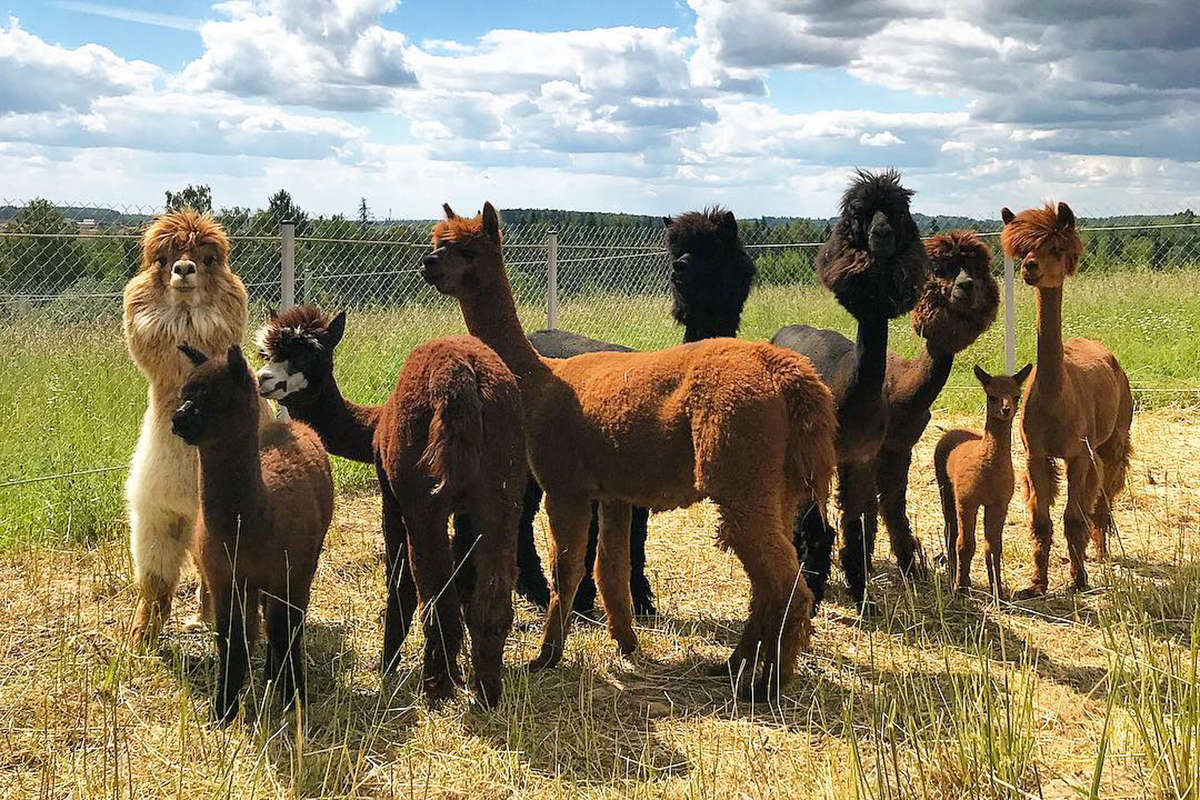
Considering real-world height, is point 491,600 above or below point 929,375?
below

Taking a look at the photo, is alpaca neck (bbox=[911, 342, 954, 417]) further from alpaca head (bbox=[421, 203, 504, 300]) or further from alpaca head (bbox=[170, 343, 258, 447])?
alpaca head (bbox=[170, 343, 258, 447])

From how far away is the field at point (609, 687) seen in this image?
3.72 metres

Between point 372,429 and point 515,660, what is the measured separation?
132cm

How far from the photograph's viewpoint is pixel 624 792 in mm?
3824

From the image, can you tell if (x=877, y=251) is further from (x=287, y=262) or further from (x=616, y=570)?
(x=287, y=262)

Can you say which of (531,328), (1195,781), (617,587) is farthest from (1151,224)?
(1195,781)

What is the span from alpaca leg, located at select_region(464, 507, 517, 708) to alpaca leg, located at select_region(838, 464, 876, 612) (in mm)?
2367

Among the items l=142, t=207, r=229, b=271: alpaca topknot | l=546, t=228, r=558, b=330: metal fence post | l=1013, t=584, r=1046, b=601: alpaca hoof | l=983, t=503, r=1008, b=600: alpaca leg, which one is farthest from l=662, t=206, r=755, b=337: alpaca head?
l=546, t=228, r=558, b=330: metal fence post

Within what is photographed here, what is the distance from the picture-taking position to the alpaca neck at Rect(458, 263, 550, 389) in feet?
17.3

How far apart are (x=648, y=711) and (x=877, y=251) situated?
2528 mm

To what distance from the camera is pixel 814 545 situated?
18.7 feet

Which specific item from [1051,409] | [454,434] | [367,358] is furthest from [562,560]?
[367,358]

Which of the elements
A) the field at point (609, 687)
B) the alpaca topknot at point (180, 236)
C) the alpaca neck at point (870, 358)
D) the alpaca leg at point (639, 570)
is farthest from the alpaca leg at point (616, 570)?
the alpaca topknot at point (180, 236)

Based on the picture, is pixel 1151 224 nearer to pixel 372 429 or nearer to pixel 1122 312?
pixel 1122 312
